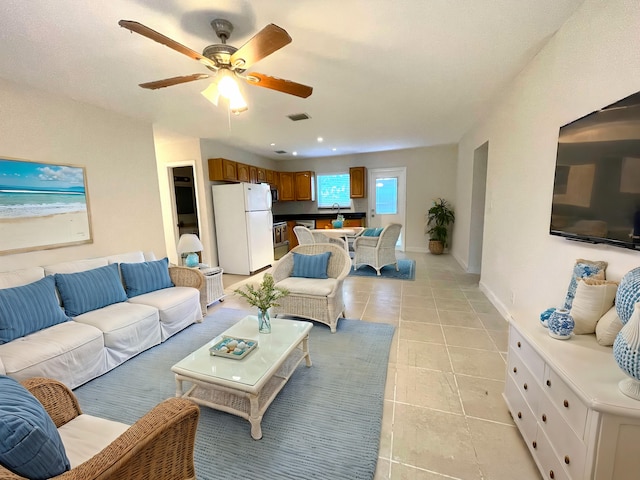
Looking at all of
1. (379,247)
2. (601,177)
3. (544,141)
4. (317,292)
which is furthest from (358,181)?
(601,177)

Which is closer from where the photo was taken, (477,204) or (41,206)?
(41,206)

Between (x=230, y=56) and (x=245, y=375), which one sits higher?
(x=230, y=56)

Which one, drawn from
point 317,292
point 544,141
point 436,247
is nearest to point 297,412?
point 317,292

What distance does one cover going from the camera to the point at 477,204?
4.46 metres

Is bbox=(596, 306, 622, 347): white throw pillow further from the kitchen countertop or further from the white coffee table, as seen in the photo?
the kitchen countertop

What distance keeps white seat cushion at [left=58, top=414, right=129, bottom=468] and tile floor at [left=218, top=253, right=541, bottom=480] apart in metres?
1.23

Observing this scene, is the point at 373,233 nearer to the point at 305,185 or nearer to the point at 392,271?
the point at 392,271

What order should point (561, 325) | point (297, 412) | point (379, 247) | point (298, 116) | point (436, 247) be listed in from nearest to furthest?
point (561, 325) → point (297, 412) → point (298, 116) → point (379, 247) → point (436, 247)

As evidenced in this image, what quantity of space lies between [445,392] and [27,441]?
2.09 m

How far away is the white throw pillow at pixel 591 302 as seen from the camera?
132cm

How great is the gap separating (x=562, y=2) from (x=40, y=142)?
4281 millimetres

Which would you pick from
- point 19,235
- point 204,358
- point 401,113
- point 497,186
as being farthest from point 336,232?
point 19,235

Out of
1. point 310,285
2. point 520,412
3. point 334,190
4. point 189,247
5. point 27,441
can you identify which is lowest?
point 520,412

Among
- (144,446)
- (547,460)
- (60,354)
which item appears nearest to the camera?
(144,446)
